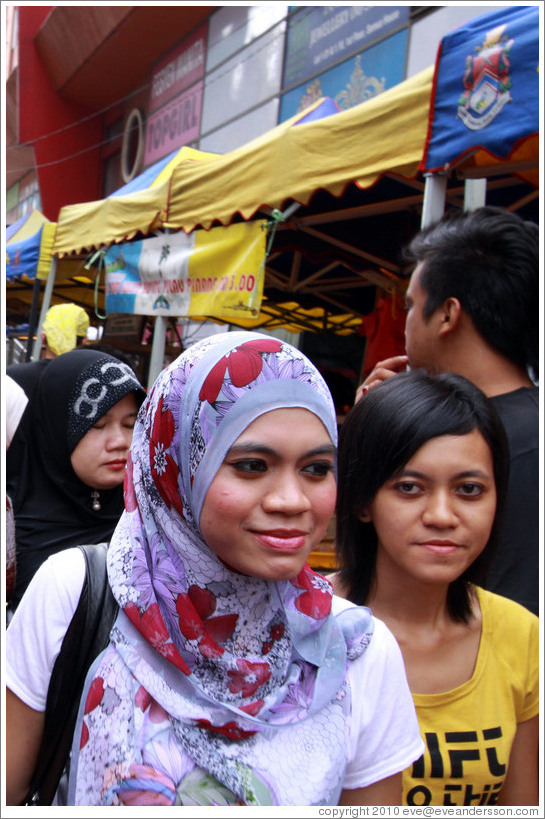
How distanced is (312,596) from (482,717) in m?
0.50

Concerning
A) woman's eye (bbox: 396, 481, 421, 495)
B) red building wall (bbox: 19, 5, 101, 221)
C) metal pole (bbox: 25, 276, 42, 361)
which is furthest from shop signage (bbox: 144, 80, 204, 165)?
woman's eye (bbox: 396, 481, 421, 495)

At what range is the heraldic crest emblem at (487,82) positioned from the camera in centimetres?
226

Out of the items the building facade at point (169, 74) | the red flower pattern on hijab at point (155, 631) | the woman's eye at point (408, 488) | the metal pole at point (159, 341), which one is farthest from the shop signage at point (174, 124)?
the red flower pattern on hijab at point (155, 631)

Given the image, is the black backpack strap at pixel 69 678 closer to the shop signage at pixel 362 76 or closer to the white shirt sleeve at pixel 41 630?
the white shirt sleeve at pixel 41 630


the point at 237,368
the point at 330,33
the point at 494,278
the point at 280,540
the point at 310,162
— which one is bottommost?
the point at 280,540

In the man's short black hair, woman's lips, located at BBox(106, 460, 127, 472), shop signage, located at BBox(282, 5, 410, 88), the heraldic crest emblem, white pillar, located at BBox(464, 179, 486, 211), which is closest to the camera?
the man's short black hair

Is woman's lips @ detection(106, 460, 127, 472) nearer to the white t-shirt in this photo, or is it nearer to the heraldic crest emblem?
the white t-shirt

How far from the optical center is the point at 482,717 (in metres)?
1.34

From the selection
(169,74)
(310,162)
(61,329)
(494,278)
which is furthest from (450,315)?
(169,74)

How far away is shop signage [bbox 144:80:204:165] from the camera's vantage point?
1101 centimetres

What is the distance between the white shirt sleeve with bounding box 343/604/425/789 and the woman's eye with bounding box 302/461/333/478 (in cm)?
30

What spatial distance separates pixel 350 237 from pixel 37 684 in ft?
13.8

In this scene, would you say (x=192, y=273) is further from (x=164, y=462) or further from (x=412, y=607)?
(x=164, y=462)

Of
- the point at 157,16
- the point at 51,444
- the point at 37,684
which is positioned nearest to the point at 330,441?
the point at 37,684
